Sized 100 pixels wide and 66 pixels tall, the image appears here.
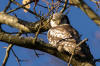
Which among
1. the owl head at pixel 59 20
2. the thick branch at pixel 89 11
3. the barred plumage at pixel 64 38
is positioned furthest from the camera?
the owl head at pixel 59 20

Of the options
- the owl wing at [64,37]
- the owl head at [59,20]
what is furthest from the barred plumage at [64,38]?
the owl head at [59,20]

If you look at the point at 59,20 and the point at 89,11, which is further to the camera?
the point at 59,20

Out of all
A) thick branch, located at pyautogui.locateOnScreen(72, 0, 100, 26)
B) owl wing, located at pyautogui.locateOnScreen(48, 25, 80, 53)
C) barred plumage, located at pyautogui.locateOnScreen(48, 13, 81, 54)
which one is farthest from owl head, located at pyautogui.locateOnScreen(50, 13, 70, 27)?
thick branch, located at pyautogui.locateOnScreen(72, 0, 100, 26)

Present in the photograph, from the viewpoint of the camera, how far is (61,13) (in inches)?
227

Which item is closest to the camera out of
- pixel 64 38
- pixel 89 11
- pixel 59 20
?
pixel 89 11

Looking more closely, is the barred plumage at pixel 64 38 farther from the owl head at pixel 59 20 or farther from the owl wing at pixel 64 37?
the owl head at pixel 59 20

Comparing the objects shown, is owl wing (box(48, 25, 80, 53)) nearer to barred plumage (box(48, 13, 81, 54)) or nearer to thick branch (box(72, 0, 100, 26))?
barred plumage (box(48, 13, 81, 54))

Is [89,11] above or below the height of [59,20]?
above

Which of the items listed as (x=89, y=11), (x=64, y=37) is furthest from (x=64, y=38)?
(x=89, y=11)

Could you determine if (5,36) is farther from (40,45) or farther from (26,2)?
(26,2)

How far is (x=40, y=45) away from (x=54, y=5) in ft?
2.79

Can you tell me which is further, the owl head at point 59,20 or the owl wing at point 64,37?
the owl head at point 59,20

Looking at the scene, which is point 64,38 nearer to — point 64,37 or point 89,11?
point 64,37

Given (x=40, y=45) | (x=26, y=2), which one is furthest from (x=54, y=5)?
(x=40, y=45)
